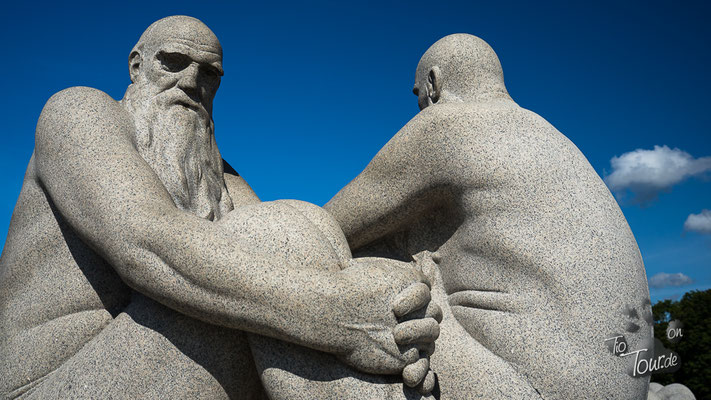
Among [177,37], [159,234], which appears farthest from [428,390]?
[177,37]

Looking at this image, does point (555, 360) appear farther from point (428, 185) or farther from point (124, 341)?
point (124, 341)

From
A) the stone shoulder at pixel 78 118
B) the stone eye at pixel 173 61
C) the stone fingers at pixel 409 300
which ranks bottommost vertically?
the stone fingers at pixel 409 300

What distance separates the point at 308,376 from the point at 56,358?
5.00ft

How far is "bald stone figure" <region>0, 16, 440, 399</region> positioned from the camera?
8.16 ft

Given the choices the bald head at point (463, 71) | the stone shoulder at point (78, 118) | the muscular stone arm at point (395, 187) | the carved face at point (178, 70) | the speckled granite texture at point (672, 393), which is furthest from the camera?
the speckled granite texture at point (672, 393)

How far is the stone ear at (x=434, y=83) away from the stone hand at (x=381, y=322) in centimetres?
176

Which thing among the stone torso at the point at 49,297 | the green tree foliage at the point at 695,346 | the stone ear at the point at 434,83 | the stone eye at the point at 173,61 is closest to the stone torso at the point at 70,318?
the stone torso at the point at 49,297

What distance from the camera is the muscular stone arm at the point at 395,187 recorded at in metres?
3.29

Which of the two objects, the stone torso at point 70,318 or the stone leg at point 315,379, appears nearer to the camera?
the stone leg at point 315,379

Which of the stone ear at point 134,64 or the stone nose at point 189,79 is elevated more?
the stone ear at point 134,64

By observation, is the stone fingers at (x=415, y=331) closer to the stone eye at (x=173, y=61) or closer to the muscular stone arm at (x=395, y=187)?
the muscular stone arm at (x=395, y=187)

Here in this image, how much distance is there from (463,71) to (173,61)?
1903 millimetres

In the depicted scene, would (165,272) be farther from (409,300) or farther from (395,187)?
(395,187)

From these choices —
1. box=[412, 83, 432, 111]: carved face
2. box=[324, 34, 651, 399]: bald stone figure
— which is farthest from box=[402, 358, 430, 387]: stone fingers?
box=[412, 83, 432, 111]: carved face
